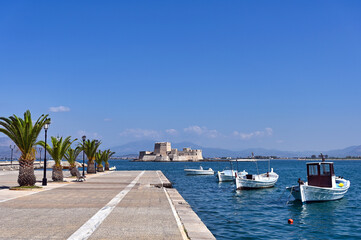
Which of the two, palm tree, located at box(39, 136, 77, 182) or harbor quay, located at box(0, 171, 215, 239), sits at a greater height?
palm tree, located at box(39, 136, 77, 182)

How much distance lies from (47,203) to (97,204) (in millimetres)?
2665

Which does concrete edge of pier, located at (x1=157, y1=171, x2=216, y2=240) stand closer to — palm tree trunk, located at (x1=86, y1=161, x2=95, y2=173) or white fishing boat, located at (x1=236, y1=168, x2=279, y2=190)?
white fishing boat, located at (x1=236, y1=168, x2=279, y2=190)

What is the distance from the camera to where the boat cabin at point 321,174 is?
94.8 ft

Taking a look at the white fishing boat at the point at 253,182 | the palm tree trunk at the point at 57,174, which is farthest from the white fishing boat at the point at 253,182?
the palm tree trunk at the point at 57,174

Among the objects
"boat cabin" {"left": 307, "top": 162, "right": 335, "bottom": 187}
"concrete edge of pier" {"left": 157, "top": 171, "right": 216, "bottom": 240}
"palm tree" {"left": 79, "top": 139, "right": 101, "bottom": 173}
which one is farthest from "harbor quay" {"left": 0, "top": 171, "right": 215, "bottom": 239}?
"palm tree" {"left": 79, "top": 139, "right": 101, "bottom": 173}

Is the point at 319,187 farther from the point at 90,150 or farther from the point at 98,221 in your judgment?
the point at 90,150

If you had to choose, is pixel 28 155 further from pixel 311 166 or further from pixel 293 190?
pixel 311 166

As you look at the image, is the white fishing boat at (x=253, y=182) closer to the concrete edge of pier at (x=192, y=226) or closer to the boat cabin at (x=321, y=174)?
the boat cabin at (x=321, y=174)

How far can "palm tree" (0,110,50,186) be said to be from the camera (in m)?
25.2

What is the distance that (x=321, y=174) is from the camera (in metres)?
29.2

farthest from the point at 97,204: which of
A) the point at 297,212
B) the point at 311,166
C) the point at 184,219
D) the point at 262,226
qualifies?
the point at 311,166

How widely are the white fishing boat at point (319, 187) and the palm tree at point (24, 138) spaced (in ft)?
69.8

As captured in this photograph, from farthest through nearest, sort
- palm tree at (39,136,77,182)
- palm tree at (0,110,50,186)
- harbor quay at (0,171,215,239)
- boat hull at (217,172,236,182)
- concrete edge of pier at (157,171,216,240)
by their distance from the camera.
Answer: boat hull at (217,172,236,182)
palm tree at (39,136,77,182)
palm tree at (0,110,50,186)
concrete edge of pier at (157,171,216,240)
harbor quay at (0,171,215,239)

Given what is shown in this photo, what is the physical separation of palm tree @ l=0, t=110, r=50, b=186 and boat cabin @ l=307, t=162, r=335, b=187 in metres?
23.4
